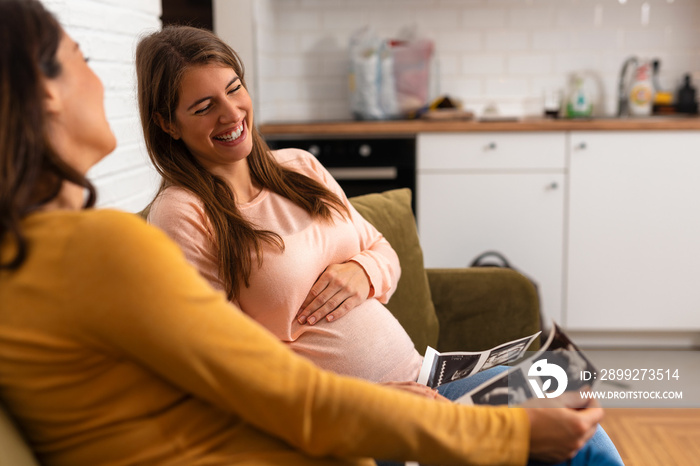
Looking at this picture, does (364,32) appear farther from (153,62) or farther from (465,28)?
(153,62)

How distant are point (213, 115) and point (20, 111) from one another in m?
0.68

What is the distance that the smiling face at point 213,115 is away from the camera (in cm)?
136

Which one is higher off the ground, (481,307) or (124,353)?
(124,353)

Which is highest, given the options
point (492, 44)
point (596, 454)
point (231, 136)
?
point (492, 44)

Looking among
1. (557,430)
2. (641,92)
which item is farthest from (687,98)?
(557,430)

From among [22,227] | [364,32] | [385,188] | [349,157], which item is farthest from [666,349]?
[22,227]

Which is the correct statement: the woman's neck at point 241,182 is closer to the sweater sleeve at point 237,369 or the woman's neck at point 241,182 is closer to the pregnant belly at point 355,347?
the pregnant belly at point 355,347

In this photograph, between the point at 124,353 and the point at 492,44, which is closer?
the point at 124,353

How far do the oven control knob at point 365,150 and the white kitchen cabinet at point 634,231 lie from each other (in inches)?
35.1

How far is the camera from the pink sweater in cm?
130

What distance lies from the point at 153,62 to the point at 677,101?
2.91 metres

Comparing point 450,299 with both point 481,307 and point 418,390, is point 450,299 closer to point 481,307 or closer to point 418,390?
point 481,307

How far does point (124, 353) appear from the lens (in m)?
0.72

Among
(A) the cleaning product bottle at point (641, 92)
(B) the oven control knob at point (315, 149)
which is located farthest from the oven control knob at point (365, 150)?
(A) the cleaning product bottle at point (641, 92)
